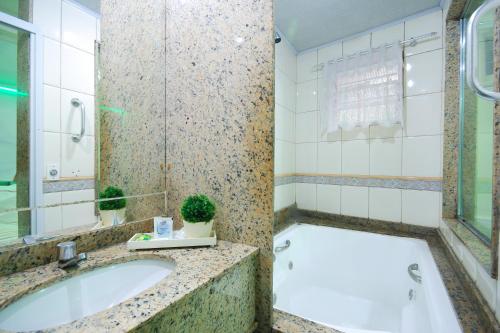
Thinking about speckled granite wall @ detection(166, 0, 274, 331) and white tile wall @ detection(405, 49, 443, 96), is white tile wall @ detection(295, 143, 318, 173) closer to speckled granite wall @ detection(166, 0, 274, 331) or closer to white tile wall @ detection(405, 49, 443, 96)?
white tile wall @ detection(405, 49, 443, 96)

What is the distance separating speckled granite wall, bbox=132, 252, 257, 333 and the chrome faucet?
34 cm

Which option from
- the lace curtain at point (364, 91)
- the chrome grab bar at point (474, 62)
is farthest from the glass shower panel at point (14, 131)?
the lace curtain at point (364, 91)

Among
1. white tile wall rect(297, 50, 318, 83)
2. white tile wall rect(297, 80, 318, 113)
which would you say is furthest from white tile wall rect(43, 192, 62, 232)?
white tile wall rect(297, 50, 318, 83)

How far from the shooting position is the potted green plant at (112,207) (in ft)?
2.34

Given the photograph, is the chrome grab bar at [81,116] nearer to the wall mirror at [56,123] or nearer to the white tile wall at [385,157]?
the wall mirror at [56,123]

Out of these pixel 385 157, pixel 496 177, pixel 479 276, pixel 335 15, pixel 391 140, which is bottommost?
pixel 479 276

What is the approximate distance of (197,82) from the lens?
0.79 meters

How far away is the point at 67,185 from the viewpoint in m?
0.63

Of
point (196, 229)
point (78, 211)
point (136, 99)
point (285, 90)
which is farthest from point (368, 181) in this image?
point (78, 211)

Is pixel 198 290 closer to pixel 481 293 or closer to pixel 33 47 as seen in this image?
pixel 33 47

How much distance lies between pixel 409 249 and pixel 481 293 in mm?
851

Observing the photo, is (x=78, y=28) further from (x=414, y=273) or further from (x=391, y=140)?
(x=391, y=140)

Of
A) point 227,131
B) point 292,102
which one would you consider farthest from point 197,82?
point 292,102

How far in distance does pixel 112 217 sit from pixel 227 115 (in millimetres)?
503
